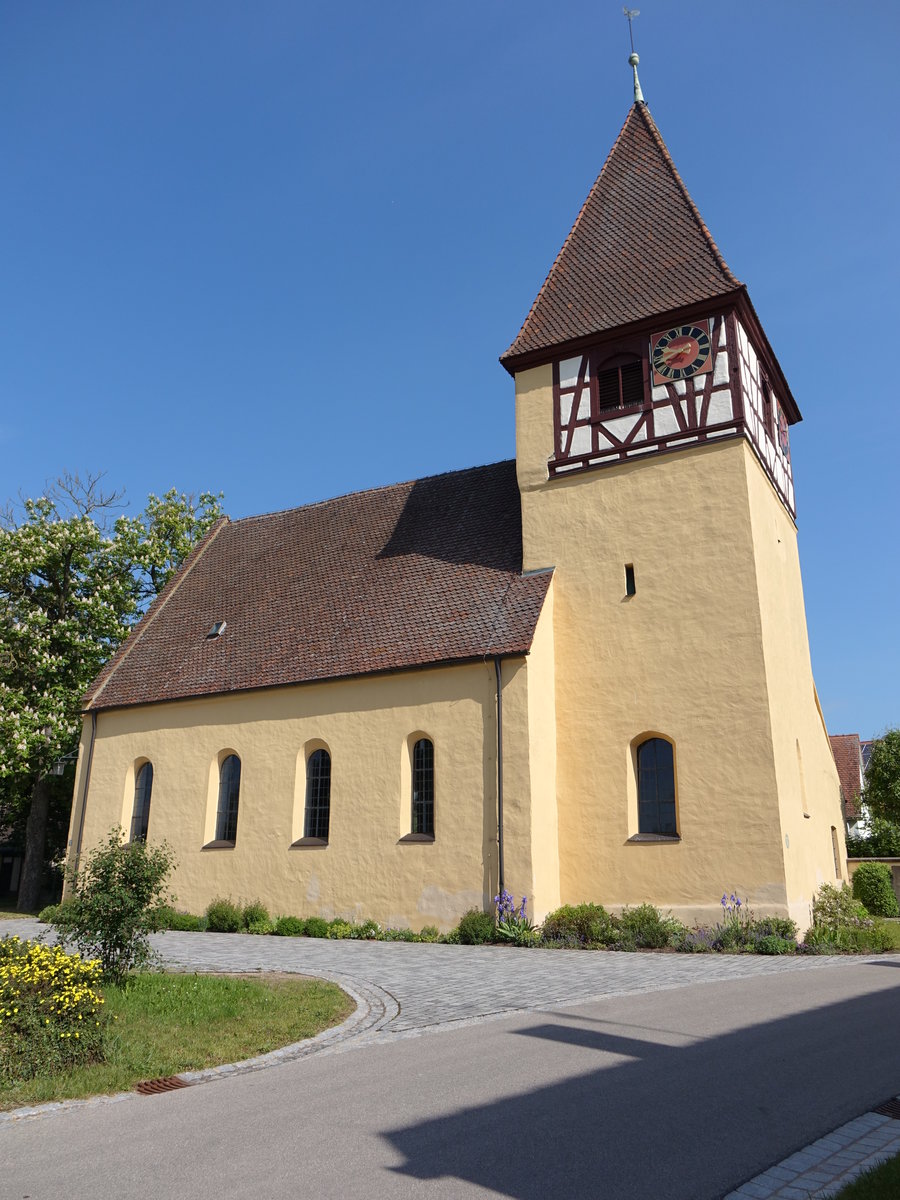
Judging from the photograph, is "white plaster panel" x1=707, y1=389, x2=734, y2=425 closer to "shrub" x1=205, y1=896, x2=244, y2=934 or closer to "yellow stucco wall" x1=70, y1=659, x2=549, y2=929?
"yellow stucco wall" x1=70, y1=659, x2=549, y2=929

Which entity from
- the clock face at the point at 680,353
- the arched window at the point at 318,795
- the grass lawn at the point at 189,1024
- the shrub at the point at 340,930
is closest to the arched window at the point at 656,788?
the shrub at the point at 340,930

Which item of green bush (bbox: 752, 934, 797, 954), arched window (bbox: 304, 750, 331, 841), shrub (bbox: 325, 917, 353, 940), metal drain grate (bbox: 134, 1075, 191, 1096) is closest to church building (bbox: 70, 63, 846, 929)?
arched window (bbox: 304, 750, 331, 841)

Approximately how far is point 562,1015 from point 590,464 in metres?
12.1

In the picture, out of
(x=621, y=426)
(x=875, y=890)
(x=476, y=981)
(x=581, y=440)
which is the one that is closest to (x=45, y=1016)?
(x=476, y=981)

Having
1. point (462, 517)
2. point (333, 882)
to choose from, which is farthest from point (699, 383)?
point (333, 882)

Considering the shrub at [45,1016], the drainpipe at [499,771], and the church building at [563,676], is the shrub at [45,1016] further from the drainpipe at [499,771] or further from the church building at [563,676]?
the church building at [563,676]

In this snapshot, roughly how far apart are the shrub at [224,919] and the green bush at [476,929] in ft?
16.3

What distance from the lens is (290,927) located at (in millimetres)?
17531

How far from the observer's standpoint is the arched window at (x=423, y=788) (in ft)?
57.0

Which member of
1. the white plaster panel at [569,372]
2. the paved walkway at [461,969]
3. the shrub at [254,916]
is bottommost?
the paved walkway at [461,969]

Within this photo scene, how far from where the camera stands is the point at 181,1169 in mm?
4926

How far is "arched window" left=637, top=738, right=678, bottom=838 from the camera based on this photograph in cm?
1631

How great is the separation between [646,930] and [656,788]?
8.62 ft

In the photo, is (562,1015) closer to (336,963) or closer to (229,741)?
(336,963)
